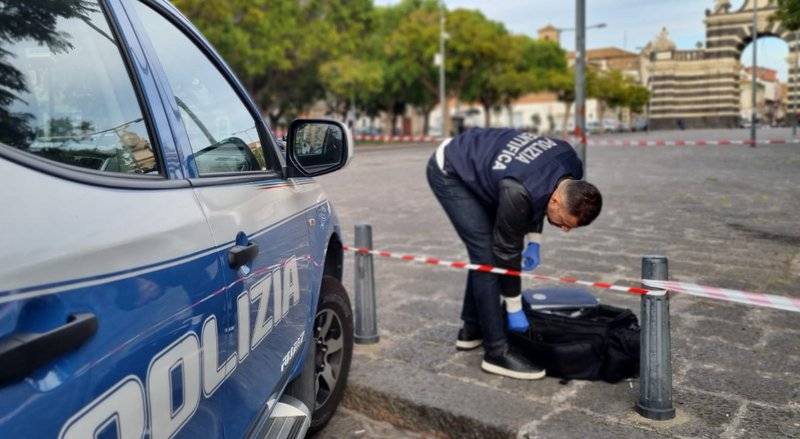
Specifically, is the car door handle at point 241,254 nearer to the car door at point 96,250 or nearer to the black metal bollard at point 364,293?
the car door at point 96,250

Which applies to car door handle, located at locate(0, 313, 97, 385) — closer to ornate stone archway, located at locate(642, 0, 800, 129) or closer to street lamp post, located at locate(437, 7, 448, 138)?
street lamp post, located at locate(437, 7, 448, 138)

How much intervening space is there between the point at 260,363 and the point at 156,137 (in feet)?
2.46

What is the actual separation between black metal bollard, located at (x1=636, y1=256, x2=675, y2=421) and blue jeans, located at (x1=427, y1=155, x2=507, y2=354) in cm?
85

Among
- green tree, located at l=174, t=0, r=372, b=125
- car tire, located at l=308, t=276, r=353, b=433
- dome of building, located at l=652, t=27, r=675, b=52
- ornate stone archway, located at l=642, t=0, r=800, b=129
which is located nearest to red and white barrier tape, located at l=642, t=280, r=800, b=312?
car tire, located at l=308, t=276, r=353, b=433

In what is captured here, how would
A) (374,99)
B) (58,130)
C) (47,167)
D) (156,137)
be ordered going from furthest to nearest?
(374,99), (156,137), (58,130), (47,167)

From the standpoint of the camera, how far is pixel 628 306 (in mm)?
5160

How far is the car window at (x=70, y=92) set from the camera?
4.63 feet

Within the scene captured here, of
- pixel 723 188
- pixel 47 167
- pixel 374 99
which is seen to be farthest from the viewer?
pixel 374 99

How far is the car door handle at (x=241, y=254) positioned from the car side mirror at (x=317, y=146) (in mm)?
709

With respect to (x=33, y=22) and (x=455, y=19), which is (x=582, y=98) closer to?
(x=33, y=22)

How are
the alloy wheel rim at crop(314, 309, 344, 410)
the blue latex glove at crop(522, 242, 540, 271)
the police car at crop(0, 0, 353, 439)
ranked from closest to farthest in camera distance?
the police car at crop(0, 0, 353, 439) < the alloy wheel rim at crop(314, 309, 344, 410) < the blue latex glove at crop(522, 242, 540, 271)

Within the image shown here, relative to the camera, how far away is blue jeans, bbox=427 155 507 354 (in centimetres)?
386

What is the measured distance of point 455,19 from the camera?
46312mm

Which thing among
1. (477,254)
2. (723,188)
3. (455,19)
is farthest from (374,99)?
(477,254)
